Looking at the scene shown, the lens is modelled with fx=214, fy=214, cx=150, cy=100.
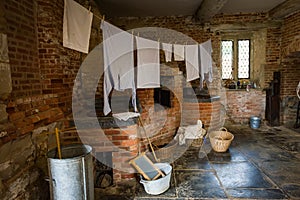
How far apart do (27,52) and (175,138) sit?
2.76 meters

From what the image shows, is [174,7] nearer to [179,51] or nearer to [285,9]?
[179,51]

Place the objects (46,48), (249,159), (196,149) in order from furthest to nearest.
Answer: (196,149)
(249,159)
(46,48)

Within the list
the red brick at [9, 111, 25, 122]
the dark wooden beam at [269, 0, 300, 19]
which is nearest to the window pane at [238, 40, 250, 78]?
the dark wooden beam at [269, 0, 300, 19]

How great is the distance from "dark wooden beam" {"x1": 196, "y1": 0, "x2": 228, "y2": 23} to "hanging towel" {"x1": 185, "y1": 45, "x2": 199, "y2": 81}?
80 cm

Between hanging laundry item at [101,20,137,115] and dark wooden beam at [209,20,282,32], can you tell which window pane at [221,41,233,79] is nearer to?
dark wooden beam at [209,20,282,32]

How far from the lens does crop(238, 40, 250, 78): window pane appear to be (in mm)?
6238

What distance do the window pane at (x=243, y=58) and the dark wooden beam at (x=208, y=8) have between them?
1.80m

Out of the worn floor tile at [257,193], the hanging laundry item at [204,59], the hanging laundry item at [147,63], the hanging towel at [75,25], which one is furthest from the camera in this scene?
the hanging laundry item at [204,59]

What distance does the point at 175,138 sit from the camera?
13.1ft

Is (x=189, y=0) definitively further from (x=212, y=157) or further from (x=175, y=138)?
(x=212, y=157)

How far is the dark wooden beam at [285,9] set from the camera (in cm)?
421

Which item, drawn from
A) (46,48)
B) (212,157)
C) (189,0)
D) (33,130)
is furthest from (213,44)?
(33,130)

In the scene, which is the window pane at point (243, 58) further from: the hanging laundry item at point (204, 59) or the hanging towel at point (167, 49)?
the hanging towel at point (167, 49)

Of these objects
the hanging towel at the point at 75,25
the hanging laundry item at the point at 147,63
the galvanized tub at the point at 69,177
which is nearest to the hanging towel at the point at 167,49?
the hanging laundry item at the point at 147,63
